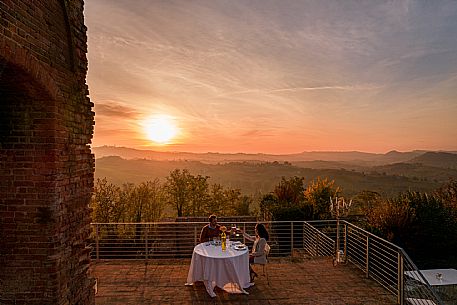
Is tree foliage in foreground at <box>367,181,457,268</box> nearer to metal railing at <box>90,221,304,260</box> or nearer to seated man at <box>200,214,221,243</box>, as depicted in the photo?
metal railing at <box>90,221,304,260</box>

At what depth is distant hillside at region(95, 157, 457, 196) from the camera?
36.2 meters

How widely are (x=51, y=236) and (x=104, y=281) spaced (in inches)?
183

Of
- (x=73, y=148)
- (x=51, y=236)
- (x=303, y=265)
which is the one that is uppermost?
(x=73, y=148)

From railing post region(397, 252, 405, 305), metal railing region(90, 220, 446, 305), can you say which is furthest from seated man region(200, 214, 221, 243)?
railing post region(397, 252, 405, 305)

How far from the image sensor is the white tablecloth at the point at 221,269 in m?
6.21

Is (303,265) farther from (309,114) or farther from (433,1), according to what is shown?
(309,114)

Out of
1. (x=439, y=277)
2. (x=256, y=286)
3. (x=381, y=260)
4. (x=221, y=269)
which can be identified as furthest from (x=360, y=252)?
(x=221, y=269)

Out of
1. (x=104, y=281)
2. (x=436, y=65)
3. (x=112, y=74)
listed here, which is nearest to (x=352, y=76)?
(x=436, y=65)

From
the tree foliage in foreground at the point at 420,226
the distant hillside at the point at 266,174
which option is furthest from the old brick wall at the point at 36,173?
the distant hillside at the point at 266,174

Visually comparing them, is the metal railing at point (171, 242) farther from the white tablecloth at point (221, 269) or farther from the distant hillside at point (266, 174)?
the distant hillside at point (266, 174)

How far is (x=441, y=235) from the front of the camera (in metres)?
10.5

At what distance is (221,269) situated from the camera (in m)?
6.23

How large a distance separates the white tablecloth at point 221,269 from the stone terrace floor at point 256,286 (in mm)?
260

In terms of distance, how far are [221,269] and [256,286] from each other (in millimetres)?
1170
